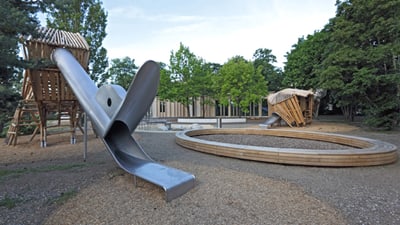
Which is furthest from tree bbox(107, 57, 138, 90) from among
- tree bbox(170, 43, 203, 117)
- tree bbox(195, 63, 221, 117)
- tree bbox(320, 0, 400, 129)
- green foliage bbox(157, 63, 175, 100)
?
tree bbox(320, 0, 400, 129)

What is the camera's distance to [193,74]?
25.9 m

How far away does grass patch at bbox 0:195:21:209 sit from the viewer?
3.38 meters

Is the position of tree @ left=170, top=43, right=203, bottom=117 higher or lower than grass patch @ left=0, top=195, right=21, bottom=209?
higher

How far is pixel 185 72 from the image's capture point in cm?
2567

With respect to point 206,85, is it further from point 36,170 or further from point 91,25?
point 36,170

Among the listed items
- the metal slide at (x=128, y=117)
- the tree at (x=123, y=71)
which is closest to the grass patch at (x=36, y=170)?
the metal slide at (x=128, y=117)

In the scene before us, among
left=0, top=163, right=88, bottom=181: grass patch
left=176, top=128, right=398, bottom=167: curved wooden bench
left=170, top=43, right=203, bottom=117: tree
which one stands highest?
left=170, top=43, right=203, bottom=117: tree

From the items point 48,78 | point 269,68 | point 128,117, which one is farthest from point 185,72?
point 128,117

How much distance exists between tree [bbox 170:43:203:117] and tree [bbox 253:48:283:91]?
33.7 ft

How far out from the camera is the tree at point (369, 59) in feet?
42.3

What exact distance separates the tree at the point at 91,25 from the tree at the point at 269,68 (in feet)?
66.9

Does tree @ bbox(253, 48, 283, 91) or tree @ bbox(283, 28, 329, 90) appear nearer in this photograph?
tree @ bbox(283, 28, 329, 90)

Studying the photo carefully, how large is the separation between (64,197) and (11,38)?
2.95 metres

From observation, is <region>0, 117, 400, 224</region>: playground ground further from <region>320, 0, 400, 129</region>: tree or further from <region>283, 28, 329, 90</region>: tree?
<region>283, 28, 329, 90</region>: tree
